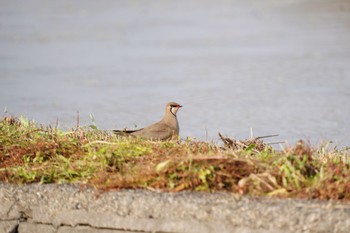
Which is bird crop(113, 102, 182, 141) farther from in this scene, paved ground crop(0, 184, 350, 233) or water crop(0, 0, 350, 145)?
paved ground crop(0, 184, 350, 233)

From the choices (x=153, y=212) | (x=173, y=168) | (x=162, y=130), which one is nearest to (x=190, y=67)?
(x=162, y=130)

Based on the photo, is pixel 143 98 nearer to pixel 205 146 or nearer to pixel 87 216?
pixel 205 146

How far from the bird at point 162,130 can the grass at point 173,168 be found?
1220 millimetres

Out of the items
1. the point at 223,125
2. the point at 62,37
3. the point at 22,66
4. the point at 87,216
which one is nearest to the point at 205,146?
the point at 87,216

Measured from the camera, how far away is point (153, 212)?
151 inches

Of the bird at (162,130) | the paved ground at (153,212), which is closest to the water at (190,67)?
the bird at (162,130)

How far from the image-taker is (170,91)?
11195mm

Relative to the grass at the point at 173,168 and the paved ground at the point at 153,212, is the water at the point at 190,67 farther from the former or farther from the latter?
the paved ground at the point at 153,212

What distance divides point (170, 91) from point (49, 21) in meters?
8.28

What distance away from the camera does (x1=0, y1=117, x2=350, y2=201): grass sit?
12.7 feet

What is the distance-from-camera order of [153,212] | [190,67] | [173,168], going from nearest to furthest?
[153,212]
[173,168]
[190,67]

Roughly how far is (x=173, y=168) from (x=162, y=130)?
7.49ft

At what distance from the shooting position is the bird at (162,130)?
5996 mm

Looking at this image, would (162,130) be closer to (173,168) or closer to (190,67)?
(173,168)
